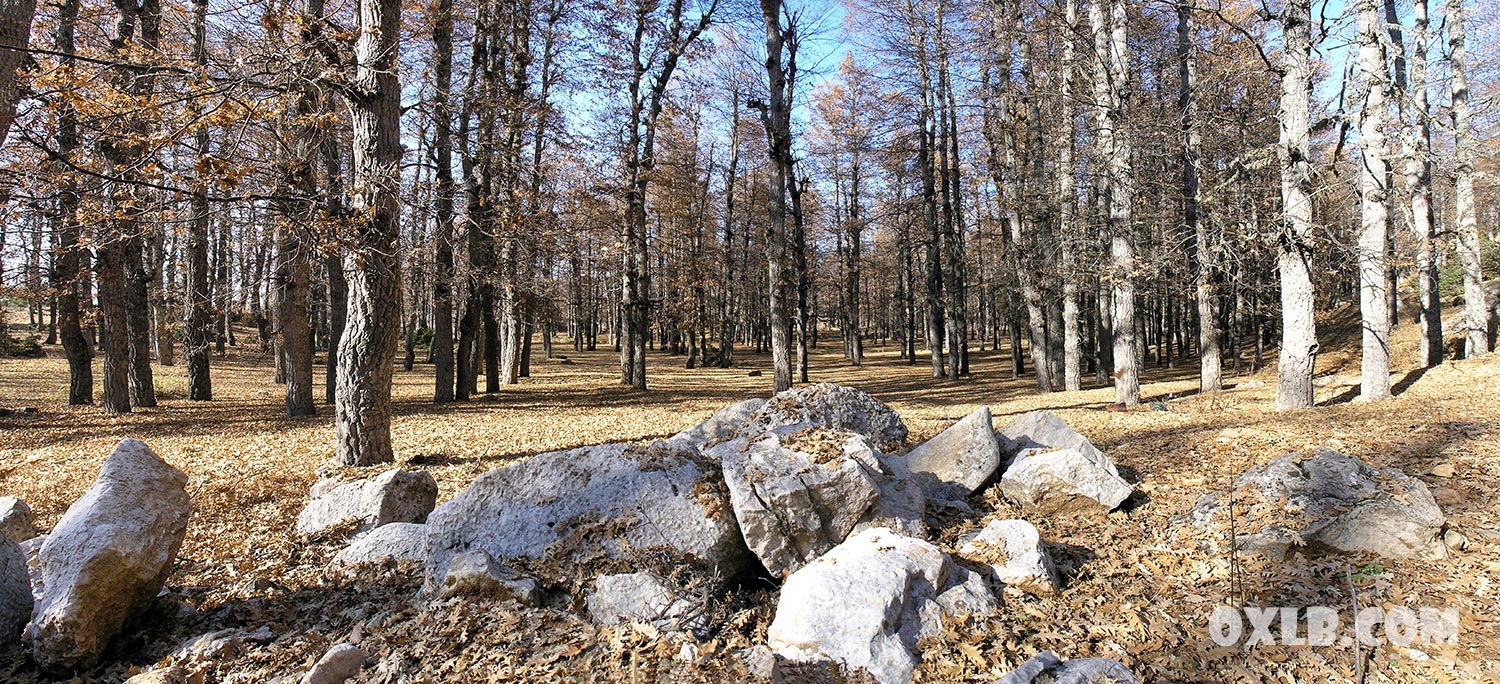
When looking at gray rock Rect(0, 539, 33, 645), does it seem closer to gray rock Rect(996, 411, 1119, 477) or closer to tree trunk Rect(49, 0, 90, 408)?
gray rock Rect(996, 411, 1119, 477)

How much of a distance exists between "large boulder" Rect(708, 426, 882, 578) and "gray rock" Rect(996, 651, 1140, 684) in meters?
1.51

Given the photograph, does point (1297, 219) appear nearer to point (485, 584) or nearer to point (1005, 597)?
point (1005, 597)

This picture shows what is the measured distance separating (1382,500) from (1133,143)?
8329 millimetres

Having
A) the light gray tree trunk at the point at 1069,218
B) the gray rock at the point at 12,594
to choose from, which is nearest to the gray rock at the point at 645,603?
the gray rock at the point at 12,594

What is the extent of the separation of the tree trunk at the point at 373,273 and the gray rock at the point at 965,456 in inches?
222

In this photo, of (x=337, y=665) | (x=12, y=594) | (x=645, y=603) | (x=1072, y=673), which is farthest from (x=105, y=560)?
(x=1072, y=673)

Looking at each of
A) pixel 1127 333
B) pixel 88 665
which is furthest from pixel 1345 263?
pixel 88 665

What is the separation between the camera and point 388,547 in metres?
4.52

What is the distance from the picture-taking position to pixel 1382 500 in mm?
4059

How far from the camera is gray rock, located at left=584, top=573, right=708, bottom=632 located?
353cm

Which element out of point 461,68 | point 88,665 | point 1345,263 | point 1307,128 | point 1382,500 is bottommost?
point 88,665

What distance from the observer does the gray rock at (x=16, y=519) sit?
4.41m

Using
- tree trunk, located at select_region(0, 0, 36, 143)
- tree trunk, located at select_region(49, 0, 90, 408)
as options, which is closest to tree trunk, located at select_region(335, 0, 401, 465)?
tree trunk, located at select_region(0, 0, 36, 143)

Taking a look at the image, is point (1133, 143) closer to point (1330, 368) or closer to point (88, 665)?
point (1330, 368)
